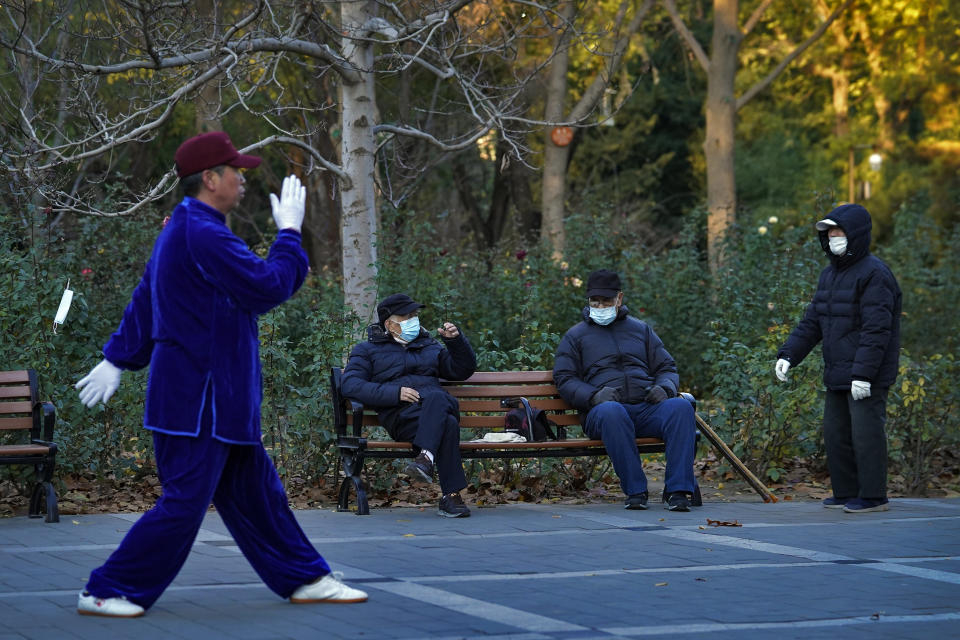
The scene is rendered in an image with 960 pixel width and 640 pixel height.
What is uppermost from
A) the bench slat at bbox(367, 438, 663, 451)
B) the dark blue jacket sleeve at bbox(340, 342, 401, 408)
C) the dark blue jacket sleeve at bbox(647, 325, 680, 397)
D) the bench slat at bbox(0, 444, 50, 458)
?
the dark blue jacket sleeve at bbox(647, 325, 680, 397)

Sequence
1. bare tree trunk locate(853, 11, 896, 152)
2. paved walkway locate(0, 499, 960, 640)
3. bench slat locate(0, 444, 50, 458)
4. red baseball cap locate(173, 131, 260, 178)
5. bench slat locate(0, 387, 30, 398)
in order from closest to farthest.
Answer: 1. paved walkway locate(0, 499, 960, 640)
2. red baseball cap locate(173, 131, 260, 178)
3. bench slat locate(0, 444, 50, 458)
4. bench slat locate(0, 387, 30, 398)
5. bare tree trunk locate(853, 11, 896, 152)

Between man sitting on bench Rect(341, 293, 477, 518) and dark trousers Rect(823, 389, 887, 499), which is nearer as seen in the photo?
man sitting on bench Rect(341, 293, 477, 518)

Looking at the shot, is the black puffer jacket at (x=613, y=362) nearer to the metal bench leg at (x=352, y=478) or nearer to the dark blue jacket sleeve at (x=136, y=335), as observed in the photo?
the metal bench leg at (x=352, y=478)

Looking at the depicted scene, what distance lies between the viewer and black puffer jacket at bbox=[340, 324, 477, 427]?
9.36m

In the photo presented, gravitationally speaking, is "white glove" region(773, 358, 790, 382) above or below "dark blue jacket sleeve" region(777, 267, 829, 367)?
below

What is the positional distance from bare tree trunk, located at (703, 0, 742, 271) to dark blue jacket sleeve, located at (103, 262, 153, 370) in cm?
1824

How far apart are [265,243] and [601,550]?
8983 mm

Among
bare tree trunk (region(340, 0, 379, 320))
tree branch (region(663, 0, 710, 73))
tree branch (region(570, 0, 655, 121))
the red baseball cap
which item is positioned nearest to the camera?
the red baseball cap

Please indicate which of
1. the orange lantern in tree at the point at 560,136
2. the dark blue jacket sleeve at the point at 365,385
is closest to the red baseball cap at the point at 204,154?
the dark blue jacket sleeve at the point at 365,385

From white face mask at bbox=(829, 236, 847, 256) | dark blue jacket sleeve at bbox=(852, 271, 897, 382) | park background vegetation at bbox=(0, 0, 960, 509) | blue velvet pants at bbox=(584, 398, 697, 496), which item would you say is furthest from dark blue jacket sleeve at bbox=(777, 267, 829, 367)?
blue velvet pants at bbox=(584, 398, 697, 496)

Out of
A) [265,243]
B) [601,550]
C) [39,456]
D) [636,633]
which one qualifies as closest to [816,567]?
[601,550]

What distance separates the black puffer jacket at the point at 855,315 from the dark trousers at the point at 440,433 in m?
2.33

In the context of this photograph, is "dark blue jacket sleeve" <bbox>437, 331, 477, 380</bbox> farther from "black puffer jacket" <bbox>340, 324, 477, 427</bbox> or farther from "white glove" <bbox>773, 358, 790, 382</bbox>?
"white glove" <bbox>773, 358, 790, 382</bbox>

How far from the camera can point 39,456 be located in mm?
8773
